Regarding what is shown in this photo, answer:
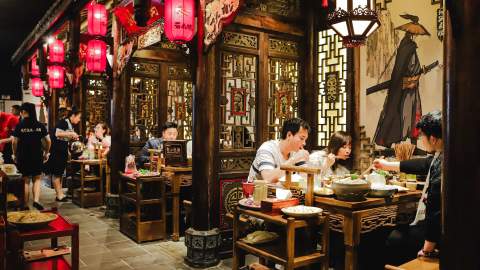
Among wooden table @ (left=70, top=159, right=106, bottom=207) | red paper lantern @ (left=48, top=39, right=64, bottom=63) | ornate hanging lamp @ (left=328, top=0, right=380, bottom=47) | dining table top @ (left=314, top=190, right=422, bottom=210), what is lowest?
wooden table @ (left=70, top=159, right=106, bottom=207)

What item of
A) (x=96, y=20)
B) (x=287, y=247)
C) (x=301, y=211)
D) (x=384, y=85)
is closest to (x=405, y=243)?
(x=301, y=211)

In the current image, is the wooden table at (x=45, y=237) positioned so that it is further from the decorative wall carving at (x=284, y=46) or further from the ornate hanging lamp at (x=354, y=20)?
the decorative wall carving at (x=284, y=46)

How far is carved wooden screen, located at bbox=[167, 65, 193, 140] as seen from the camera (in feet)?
31.8

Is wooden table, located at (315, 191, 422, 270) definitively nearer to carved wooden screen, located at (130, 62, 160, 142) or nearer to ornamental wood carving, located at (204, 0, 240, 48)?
ornamental wood carving, located at (204, 0, 240, 48)

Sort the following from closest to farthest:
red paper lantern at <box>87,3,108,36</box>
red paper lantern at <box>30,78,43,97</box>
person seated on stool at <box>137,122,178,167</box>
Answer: person seated on stool at <box>137,122,178,167</box> < red paper lantern at <box>87,3,108,36</box> < red paper lantern at <box>30,78,43,97</box>

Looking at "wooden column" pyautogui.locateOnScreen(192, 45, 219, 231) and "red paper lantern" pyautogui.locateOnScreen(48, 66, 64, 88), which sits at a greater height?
"red paper lantern" pyautogui.locateOnScreen(48, 66, 64, 88)

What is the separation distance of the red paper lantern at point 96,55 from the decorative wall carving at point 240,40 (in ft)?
13.9

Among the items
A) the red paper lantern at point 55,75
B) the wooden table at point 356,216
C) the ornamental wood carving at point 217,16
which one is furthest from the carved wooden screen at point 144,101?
the wooden table at point 356,216

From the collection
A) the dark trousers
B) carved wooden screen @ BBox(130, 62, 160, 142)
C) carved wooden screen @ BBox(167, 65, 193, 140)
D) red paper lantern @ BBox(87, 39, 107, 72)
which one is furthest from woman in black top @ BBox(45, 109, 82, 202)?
the dark trousers

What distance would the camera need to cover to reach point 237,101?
642 cm

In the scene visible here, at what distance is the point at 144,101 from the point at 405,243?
6821 millimetres

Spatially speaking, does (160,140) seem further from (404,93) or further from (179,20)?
(404,93)

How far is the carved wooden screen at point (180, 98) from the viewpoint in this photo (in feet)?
31.8

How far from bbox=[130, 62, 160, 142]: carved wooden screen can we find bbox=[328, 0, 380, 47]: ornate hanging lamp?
5.57 meters
